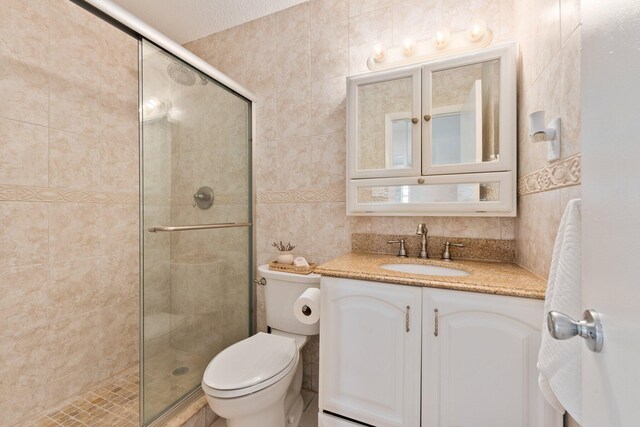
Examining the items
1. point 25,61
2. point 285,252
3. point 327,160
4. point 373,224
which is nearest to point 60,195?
point 25,61

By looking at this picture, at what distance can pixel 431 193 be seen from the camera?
1.37 m

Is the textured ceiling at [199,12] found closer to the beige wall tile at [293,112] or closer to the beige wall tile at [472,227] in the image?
the beige wall tile at [293,112]

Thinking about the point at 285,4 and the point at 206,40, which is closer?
the point at 285,4

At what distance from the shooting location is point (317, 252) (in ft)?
5.66

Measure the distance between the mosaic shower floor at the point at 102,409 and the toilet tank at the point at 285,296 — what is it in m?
0.86

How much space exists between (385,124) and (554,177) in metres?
0.80

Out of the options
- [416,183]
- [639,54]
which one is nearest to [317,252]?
[416,183]

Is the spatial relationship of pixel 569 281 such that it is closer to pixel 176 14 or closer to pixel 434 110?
pixel 434 110

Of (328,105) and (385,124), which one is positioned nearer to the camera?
(385,124)

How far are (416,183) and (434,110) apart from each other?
14.5 inches

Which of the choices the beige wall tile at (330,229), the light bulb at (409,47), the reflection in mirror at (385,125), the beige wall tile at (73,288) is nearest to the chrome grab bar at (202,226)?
the beige wall tile at (330,229)

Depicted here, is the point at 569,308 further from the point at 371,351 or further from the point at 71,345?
the point at 71,345

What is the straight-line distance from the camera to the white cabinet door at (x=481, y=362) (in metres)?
0.87

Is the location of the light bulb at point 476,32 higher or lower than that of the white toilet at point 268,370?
higher
